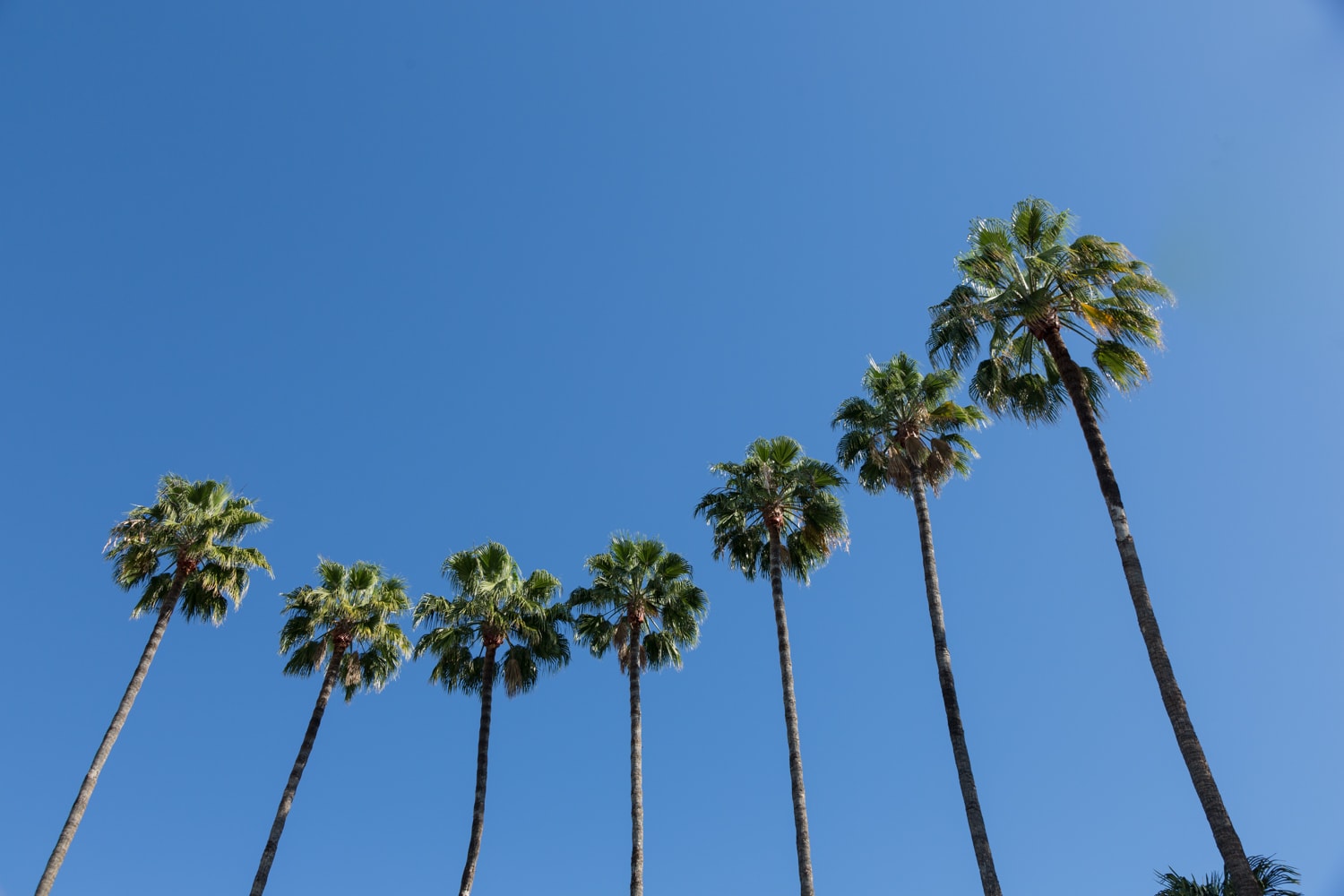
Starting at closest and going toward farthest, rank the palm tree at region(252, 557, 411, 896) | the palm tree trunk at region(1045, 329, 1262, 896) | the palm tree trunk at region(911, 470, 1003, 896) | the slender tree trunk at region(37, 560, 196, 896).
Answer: the palm tree trunk at region(1045, 329, 1262, 896), the palm tree trunk at region(911, 470, 1003, 896), the slender tree trunk at region(37, 560, 196, 896), the palm tree at region(252, 557, 411, 896)

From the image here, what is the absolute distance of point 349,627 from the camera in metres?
31.4

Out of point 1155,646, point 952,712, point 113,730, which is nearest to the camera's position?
point 1155,646

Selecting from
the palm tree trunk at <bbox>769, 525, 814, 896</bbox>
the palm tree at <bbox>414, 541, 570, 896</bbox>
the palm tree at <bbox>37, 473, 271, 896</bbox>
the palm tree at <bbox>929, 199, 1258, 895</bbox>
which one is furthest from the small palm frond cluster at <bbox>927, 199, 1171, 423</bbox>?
the palm tree at <bbox>37, 473, 271, 896</bbox>

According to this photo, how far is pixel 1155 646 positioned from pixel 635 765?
1565 cm

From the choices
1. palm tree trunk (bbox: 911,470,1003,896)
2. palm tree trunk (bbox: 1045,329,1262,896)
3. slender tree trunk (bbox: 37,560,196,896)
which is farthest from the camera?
slender tree trunk (bbox: 37,560,196,896)

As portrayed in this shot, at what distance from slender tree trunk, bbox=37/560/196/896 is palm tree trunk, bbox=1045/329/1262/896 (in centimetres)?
2730

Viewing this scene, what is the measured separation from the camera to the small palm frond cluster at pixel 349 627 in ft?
103

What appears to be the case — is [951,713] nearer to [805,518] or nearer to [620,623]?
[805,518]

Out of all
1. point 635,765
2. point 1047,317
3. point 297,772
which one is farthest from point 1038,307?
point 297,772

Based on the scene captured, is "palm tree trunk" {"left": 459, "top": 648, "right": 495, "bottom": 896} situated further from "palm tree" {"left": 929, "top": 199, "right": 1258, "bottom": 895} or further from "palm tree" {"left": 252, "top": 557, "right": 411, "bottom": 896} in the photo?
"palm tree" {"left": 929, "top": 199, "right": 1258, "bottom": 895}

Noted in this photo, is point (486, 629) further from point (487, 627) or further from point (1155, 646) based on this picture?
point (1155, 646)

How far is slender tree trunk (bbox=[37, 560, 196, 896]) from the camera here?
2450cm

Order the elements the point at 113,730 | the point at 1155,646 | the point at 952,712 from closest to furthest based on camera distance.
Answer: the point at 1155,646 < the point at 952,712 < the point at 113,730

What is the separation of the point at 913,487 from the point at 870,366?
4939 mm
